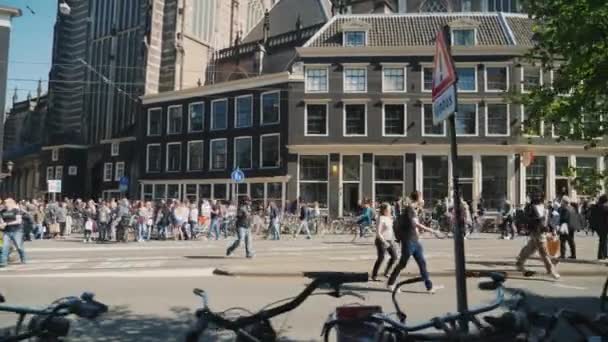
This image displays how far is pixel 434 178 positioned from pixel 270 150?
32.4 feet

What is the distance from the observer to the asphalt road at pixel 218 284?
697 cm

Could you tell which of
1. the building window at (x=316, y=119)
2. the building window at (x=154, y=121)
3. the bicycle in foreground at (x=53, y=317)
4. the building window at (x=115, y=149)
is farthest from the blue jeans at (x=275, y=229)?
the building window at (x=115, y=149)

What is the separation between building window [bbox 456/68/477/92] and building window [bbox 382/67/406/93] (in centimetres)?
334

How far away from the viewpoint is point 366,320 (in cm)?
352

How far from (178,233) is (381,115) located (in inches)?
580

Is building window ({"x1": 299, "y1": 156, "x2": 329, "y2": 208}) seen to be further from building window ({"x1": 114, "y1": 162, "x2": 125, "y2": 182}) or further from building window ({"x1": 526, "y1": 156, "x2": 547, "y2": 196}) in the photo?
building window ({"x1": 114, "y1": 162, "x2": 125, "y2": 182})

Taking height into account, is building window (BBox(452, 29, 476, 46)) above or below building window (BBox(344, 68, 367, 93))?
above

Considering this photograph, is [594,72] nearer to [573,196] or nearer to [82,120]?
[573,196]

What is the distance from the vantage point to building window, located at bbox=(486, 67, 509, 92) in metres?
31.4

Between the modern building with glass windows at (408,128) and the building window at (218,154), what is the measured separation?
18.5ft

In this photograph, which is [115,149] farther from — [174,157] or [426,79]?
[426,79]

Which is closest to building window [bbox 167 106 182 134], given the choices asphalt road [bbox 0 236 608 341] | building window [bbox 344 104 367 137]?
building window [bbox 344 104 367 137]

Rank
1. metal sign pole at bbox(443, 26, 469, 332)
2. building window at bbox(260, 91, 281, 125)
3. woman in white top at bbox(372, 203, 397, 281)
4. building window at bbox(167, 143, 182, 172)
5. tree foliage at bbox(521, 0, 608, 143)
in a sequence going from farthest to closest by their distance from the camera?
building window at bbox(167, 143, 182, 172)
building window at bbox(260, 91, 281, 125)
woman in white top at bbox(372, 203, 397, 281)
tree foliage at bbox(521, 0, 608, 143)
metal sign pole at bbox(443, 26, 469, 332)

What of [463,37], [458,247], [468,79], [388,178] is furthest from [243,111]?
[458,247]
